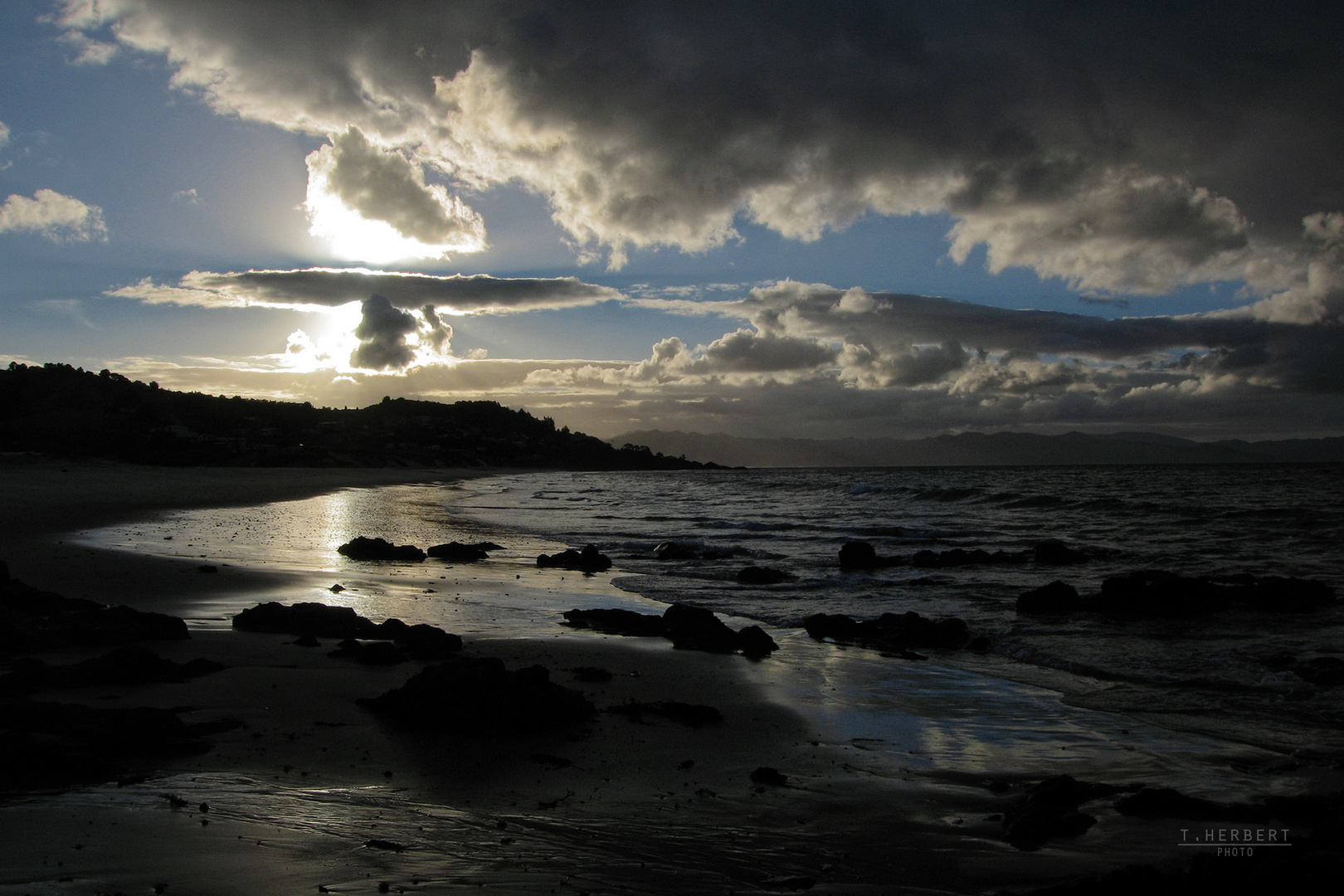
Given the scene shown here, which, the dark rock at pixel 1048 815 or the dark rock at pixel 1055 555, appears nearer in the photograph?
the dark rock at pixel 1048 815

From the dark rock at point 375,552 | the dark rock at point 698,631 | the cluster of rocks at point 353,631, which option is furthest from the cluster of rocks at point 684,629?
the dark rock at point 375,552

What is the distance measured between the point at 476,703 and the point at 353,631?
3.90 meters

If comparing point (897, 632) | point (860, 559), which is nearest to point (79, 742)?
point (897, 632)

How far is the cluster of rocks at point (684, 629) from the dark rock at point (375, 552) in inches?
307

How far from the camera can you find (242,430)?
89.8m

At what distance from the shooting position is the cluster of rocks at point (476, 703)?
616 centimetres

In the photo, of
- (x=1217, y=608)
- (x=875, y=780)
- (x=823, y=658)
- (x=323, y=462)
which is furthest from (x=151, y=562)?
(x=323, y=462)

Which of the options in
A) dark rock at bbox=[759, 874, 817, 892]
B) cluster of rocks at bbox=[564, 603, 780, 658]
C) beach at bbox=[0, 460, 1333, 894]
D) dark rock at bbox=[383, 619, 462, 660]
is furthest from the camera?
cluster of rocks at bbox=[564, 603, 780, 658]

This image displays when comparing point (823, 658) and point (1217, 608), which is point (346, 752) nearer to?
point (823, 658)

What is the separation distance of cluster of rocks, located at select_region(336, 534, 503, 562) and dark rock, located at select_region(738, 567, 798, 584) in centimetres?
666

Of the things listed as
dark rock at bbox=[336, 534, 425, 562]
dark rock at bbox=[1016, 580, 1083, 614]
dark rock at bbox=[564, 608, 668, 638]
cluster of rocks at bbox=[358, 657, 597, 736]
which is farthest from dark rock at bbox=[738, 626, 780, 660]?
dark rock at bbox=[336, 534, 425, 562]

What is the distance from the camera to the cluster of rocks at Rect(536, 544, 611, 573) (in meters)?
18.9

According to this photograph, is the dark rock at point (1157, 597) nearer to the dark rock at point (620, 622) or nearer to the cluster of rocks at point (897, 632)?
the cluster of rocks at point (897, 632)

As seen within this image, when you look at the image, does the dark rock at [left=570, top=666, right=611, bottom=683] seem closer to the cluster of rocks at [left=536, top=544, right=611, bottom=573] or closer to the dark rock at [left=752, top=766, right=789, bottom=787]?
the dark rock at [left=752, top=766, right=789, bottom=787]
